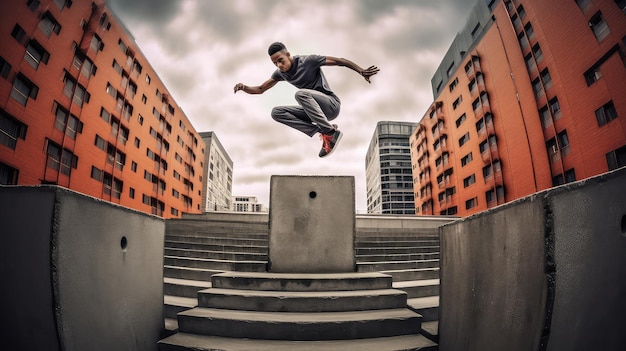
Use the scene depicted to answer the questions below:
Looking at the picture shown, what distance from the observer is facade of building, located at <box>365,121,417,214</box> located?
79250 millimetres

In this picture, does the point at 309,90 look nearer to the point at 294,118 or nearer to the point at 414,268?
the point at 294,118

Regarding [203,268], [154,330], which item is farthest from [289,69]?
[203,268]

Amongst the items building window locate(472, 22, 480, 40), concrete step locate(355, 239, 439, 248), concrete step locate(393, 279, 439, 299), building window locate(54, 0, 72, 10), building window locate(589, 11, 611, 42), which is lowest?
concrete step locate(393, 279, 439, 299)

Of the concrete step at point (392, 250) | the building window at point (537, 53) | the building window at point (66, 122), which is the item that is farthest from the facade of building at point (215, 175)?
the building window at point (537, 53)

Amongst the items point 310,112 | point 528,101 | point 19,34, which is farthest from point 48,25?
point 528,101

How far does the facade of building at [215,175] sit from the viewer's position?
55.6 meters

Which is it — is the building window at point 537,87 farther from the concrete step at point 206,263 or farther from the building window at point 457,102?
the concrete step at point 206,263

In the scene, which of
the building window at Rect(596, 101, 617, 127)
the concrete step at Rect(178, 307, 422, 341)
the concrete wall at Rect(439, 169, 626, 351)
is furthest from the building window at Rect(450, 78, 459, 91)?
the concrete wall at Rect(439, 169, 626, 351)

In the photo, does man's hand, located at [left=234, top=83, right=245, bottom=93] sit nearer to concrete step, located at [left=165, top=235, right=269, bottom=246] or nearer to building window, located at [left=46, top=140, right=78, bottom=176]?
concrete step, located at [left=165, top=235, right=269, bottom=246]

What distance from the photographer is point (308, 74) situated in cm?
351

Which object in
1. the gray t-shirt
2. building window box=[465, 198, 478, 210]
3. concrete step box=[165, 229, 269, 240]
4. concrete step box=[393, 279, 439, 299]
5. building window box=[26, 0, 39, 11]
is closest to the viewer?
the gray t-shirt

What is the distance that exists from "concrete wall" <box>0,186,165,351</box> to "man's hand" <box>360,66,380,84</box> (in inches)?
115

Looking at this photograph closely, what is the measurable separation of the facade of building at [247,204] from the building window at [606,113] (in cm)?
11579

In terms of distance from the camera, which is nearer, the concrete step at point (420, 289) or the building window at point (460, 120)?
the concrete step at point (420, 289)
